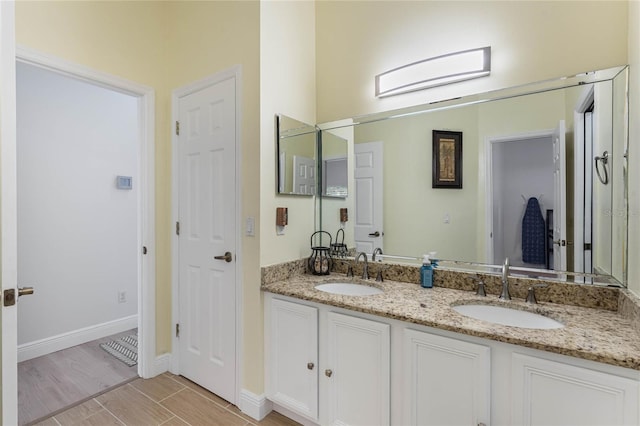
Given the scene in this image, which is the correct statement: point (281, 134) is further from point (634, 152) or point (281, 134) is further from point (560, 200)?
point (634, 152)

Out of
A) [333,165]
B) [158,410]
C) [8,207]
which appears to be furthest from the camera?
[333,165]

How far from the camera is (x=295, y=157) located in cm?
212

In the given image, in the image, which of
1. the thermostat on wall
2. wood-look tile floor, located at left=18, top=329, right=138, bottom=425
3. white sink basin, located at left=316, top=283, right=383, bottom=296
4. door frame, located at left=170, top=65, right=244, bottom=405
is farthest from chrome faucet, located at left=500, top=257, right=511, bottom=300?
the thermostat on wall

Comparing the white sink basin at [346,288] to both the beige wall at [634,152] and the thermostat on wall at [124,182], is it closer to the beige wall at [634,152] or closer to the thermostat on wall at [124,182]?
the beige wall at [634,152]

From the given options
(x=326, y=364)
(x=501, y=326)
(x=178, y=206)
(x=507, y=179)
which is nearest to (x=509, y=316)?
(x=501, y=326)

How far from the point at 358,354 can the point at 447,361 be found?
42cm

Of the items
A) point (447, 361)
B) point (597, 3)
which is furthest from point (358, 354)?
point (597, 3)

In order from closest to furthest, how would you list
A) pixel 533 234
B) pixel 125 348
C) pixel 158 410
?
pixel 533 234, pixel 158 410, pixel 125 348

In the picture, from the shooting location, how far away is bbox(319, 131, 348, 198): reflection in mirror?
7.31 ft

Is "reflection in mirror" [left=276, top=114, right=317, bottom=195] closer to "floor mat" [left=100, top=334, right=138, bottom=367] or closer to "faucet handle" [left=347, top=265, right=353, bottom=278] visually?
"faucet handle" [left=347, top=265, right=353, bottom=278]

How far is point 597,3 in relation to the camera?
4.73 feet

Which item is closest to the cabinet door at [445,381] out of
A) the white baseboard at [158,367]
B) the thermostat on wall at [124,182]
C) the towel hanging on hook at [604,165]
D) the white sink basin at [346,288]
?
the white sink basin at [346,288]

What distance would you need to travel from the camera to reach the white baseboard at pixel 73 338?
8.39 ft

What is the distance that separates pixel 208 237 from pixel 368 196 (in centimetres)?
114
